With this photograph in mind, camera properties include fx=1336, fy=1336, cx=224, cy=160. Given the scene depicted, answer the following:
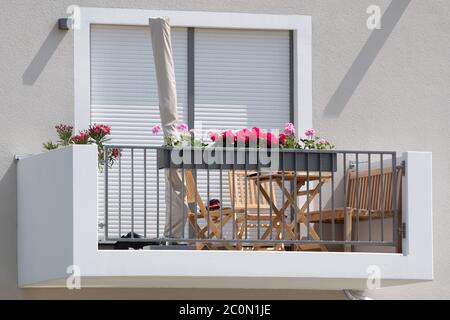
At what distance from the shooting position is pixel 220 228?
1292 centimetres

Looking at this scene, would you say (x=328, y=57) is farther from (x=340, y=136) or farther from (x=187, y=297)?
(x=187, y=297)

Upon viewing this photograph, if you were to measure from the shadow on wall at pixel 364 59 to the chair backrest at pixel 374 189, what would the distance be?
0.80m

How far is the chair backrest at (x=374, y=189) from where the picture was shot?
13.4 m

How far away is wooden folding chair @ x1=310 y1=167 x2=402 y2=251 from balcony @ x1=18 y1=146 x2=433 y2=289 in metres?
0.02

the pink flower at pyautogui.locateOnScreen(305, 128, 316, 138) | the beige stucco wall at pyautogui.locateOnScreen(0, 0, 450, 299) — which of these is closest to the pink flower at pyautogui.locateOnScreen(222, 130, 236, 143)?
the pink flower at pyautogui.locateOnScreen(305, 128, 316, 138)

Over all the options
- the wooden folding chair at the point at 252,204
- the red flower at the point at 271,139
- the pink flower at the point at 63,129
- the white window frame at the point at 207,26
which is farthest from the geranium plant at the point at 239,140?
the white window frame at the point at 207,26

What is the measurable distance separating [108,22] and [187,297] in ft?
10.4

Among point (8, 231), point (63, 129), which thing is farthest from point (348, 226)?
point (8, 231)

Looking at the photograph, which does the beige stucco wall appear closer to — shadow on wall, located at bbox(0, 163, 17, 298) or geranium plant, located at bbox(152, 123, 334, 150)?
shadow on wall, located at bbox(0, 163, 17, 298)

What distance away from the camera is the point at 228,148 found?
42.6 feet

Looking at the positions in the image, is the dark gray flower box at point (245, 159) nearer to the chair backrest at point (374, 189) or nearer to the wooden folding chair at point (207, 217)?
the wooden folding chair at point (207, 217)

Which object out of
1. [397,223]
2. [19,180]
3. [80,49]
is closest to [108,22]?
[80,49]

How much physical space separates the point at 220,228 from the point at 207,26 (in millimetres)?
3026

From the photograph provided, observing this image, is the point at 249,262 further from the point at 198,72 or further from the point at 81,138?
the point at 198,72
